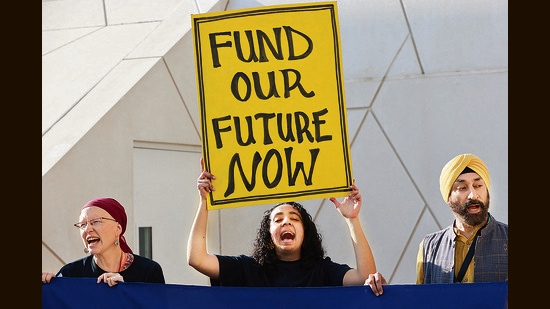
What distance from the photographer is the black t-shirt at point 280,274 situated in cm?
→ 458

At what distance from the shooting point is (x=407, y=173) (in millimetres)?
8266

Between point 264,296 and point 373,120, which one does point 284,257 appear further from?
point 373,120

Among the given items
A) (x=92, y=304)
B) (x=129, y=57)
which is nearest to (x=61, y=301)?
(x=92, y=304)

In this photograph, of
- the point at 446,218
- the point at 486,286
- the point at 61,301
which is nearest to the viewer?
the point at 486,286

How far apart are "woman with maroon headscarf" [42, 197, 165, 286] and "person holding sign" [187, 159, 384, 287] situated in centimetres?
23

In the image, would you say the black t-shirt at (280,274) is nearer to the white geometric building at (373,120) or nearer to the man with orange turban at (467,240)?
the man with orange turban at (467,240)

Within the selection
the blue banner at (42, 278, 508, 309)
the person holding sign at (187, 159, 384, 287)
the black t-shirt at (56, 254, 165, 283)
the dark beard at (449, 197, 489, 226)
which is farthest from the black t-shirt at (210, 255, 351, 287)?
the dark beard at (449, 197, 489, 226)

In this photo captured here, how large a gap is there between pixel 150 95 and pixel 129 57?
59 cm

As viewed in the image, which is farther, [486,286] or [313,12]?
[313,12]

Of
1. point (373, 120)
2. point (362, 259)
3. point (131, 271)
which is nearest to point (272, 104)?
point (362, 259)

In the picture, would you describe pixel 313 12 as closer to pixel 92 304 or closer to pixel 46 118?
pixel 92 304

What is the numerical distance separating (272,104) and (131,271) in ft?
3.14

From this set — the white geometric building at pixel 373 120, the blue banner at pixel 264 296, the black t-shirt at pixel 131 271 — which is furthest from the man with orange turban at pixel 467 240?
the white geometric building at pixel 373 120

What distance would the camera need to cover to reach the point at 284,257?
15.3 feet
